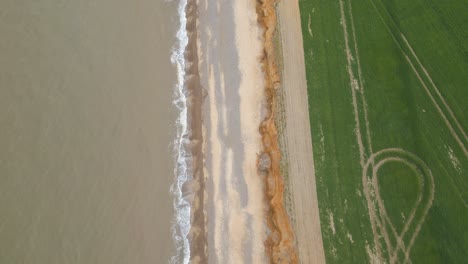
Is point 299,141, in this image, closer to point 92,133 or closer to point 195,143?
point 195,143

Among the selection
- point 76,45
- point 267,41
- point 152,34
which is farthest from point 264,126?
point 76,45

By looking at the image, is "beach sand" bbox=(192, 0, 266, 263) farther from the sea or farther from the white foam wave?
the sea

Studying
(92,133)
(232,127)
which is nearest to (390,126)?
(232,127)

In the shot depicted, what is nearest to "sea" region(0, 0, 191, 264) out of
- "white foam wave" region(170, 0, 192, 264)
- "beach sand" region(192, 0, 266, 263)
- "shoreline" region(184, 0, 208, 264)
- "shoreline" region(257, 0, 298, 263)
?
"white foam wave" region(170, 0, 192, 264)

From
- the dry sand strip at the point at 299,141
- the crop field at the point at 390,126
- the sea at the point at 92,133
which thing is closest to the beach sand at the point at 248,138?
the dry sand strip at the point at 299,141

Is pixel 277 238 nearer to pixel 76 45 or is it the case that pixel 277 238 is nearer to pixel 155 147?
pixel 155 147

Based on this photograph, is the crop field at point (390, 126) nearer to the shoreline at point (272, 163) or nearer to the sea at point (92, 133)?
the shoreline at point (272, 163)
